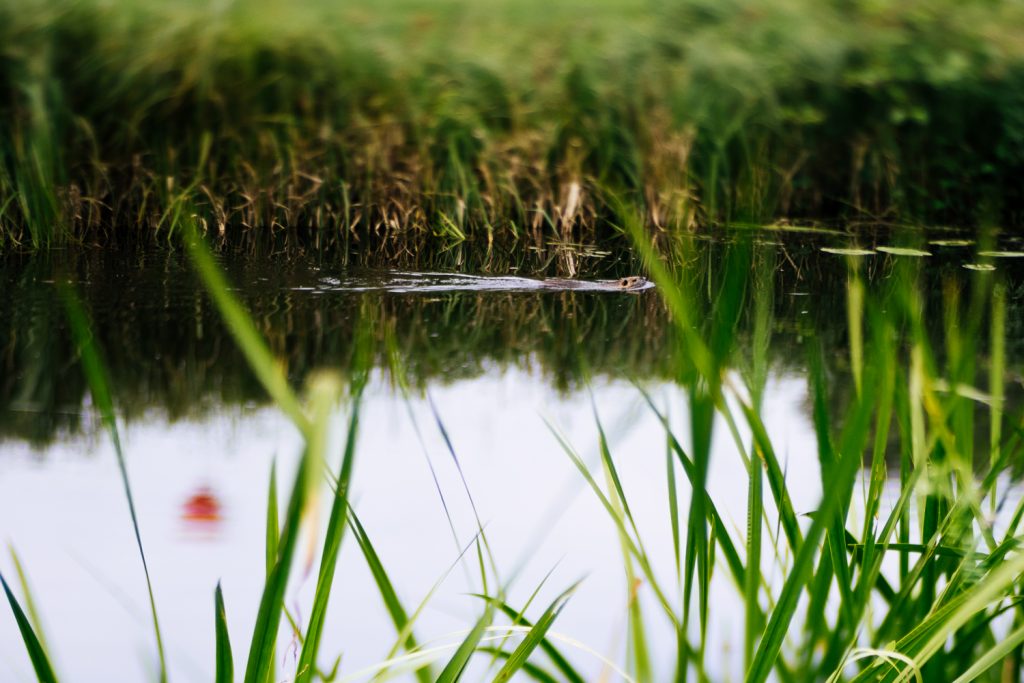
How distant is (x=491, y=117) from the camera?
3.73m

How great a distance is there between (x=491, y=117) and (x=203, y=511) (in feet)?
8.03

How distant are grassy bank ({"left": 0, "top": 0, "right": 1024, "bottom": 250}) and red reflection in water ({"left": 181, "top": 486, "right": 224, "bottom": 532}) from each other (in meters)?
1.57

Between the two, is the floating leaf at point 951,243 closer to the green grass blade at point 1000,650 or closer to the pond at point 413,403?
the pond at point 413,403

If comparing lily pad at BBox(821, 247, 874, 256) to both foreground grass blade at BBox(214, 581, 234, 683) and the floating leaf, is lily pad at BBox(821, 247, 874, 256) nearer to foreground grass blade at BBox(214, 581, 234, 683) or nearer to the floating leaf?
the floating leaf

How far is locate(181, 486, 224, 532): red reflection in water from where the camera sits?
1466 millimetres

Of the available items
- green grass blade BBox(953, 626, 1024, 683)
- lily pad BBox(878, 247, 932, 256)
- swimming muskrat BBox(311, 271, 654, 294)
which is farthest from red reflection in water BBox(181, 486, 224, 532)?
lily pad BBox(878, 247, 932, 256)

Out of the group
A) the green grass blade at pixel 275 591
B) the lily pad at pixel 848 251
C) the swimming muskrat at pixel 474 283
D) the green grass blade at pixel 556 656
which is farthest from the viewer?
the lily pad at pixel 848 251

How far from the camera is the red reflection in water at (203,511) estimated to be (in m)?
1.47

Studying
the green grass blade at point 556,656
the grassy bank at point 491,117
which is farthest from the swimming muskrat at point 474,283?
the green grass blade at point 556,656

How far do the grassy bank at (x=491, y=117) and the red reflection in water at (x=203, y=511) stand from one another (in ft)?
5.14

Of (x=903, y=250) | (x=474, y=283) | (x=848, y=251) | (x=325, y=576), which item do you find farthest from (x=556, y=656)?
(x=848, y=251)

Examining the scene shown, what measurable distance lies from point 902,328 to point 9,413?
163 centimetres

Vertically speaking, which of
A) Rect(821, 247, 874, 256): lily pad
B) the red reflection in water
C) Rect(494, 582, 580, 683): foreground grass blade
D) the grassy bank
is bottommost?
the red reflection in water

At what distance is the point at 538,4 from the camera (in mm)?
4691
